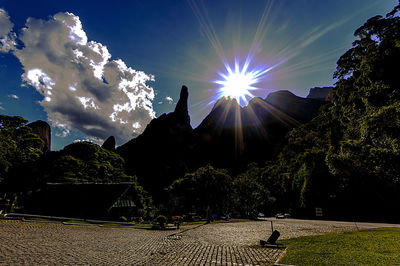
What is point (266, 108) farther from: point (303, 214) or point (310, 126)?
point (310, 126)

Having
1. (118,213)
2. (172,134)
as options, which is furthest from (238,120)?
(118,213)

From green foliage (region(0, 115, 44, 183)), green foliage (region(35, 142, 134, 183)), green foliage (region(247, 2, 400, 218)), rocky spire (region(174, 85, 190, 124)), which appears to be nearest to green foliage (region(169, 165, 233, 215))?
green foliage (region(35, 142, 134, 183))

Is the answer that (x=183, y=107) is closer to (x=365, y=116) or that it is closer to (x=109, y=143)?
(x=109, y=143)

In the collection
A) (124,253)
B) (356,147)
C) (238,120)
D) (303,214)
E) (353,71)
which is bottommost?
(303,214)

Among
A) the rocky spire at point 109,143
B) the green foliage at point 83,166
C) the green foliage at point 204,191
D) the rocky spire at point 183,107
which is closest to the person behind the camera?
the green foliage at point 83,166

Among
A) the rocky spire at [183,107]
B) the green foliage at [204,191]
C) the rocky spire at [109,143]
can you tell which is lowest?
the green foliage at [204,191]

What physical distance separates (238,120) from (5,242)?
118 m

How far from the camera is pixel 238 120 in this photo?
122 m

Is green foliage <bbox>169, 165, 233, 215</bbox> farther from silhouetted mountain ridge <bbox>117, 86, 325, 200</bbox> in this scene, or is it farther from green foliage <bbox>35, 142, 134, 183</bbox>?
silhouetted mountain ridge <bbox>117, 86, 325, 200</bbox>

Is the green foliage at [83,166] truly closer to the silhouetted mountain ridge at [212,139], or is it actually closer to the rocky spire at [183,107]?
the silhouetted mountain ridge at [212,139]

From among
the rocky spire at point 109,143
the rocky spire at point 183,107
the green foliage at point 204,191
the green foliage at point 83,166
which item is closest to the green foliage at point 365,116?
the green foliage at point 204,191

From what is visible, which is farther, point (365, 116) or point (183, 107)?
point (183, 107)

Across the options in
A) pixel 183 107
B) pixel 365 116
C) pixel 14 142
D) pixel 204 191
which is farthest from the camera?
pixel 183 107

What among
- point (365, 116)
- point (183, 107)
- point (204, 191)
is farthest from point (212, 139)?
point (365, 116)
